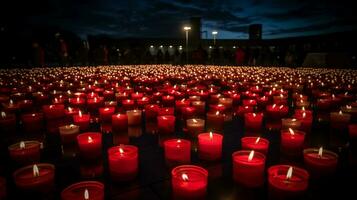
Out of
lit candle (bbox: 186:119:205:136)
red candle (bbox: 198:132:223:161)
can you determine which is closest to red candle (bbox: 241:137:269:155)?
red candle (bbox: 198:132:223:161)

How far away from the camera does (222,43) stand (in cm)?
5134

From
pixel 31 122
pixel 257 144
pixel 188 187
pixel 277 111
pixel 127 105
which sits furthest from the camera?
pixel 127 105

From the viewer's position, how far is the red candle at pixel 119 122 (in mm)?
3459

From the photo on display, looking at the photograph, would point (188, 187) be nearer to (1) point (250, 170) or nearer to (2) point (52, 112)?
(1) point (250, 170)

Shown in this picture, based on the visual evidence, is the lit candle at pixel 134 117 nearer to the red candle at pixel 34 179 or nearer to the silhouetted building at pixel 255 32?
the red candle at pixel 34 179

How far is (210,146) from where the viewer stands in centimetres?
261

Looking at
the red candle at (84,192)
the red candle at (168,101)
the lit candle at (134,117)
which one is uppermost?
the red candle at (168,101)

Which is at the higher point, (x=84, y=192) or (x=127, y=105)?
(x=127, y=105)

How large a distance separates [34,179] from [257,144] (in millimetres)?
1814

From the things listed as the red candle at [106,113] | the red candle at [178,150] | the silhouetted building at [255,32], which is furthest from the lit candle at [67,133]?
the silhouetted building at [255,32]

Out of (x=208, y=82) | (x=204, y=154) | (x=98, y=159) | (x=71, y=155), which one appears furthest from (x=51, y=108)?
(x=208, y=82)

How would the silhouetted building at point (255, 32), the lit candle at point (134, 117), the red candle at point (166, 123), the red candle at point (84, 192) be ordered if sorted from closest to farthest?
the red candle at point (84, 192), the red candle at point (166, 123), the lit candle at point (134, 117), the silhouetted building at point (255, 32)

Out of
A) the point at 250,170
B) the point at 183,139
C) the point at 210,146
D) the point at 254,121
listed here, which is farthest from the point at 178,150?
the point at 254,121

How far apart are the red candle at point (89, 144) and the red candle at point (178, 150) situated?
68 centimetres
